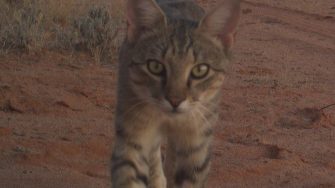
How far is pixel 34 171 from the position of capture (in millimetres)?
5973

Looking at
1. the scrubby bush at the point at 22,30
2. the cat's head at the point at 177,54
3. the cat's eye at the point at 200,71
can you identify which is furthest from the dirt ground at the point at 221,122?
the cat's eye at the point at 200,71

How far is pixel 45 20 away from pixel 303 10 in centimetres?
679

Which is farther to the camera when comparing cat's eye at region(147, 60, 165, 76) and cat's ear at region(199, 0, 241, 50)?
cat's ear at region(199, 0, 241, 50)

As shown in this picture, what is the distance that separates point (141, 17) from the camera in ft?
15.2

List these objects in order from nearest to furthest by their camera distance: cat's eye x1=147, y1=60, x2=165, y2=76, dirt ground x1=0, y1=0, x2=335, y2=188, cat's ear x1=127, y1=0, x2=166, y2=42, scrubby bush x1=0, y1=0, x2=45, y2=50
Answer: cat's eye x1=147, y1=60, x2=165, y2=76
cat's ear x1=127, y1=0, x2=166, y2=42
dirt ground x1=0, y1=0, x2=335, y2=188
scrubby bush x1=0, y1=0, x2=45, y2=50

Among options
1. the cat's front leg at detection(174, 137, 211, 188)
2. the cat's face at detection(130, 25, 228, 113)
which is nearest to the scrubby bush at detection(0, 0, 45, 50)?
the cat's front leg at detection(174, 137, 211, 188)

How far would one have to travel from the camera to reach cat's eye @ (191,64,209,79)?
438cm

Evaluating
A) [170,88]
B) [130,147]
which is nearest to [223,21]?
[170,88]

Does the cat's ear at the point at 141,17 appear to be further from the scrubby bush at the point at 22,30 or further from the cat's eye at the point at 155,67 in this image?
the scrubby bush at the point at 22,30

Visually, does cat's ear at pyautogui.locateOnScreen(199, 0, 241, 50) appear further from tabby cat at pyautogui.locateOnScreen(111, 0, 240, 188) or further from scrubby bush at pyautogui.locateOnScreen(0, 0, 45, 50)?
scrubby bush at pyautogui.locateOnScreen(0, 0, 45, 50)

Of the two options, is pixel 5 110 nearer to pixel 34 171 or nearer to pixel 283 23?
pixel 34 171

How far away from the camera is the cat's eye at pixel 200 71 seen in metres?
4.38

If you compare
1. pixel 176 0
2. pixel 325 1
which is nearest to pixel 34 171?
pixel 176 0

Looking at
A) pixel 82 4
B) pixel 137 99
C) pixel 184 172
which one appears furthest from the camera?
pixel 82 4
